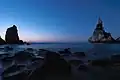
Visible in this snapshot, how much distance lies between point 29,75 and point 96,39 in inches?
6209

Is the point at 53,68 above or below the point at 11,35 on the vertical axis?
below

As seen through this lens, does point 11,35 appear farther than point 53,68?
Yes

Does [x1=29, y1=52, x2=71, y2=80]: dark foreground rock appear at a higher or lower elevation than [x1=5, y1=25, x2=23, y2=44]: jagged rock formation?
lower

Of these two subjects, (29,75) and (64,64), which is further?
(64,64)

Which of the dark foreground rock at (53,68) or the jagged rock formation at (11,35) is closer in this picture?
the dark foreground rock at (53,68)

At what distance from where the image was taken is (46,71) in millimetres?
14820

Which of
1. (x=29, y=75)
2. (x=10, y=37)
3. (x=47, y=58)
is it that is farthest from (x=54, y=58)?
(x=10, y=37)

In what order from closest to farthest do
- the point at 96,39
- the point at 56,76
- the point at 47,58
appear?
the point at 56,76, the point at 47,58, the point at 96,39

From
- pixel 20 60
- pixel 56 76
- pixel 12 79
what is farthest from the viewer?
pixel 20 60

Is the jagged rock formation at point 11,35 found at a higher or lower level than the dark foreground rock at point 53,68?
higher

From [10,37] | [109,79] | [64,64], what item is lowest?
[109,79]

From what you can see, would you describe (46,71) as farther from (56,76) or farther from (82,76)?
(82,76)

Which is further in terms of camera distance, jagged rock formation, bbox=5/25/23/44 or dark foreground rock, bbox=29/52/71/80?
jagged rock formation, bbox=5/25/23/44

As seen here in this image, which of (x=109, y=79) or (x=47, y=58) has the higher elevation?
(x=47, y=58)
